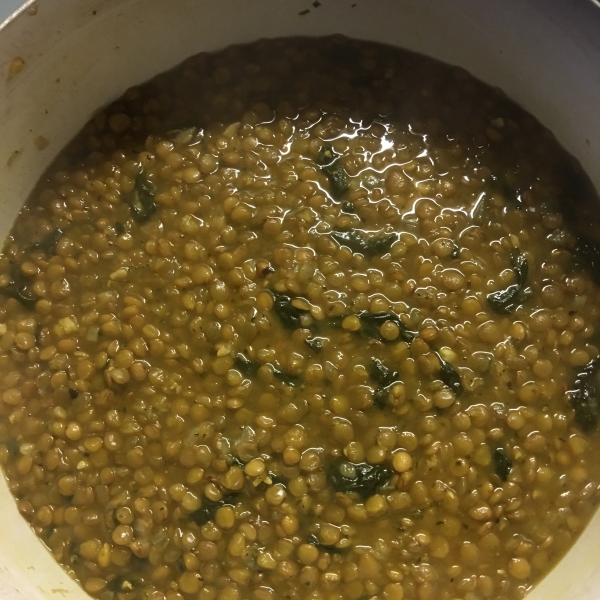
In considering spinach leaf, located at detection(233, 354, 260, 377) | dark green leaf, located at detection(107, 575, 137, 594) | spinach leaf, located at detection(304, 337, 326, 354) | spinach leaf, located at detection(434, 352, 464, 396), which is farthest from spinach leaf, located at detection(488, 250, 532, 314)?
dark green leaf, located at detection(107, 575, 137, 594)

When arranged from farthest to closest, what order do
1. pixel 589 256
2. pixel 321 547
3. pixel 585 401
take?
pixel 589 256
pixel 585 401
pixel 321 547

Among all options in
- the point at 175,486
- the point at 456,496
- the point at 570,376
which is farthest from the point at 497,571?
the point at 175,486

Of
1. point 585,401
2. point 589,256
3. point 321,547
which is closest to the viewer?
point 321,547

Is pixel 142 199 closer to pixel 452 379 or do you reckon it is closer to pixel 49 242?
pixel 49 242

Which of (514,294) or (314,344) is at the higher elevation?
(514,294)

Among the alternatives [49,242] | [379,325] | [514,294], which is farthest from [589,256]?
[49,242]

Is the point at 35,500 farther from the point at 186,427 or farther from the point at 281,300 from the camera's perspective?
the point at 281,300
